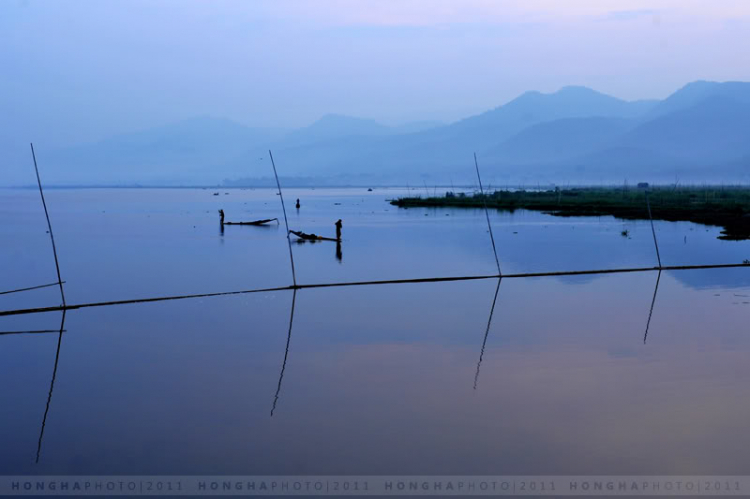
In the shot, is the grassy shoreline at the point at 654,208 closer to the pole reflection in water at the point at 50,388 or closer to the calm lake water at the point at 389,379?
the calm lake water at the point at 389,379

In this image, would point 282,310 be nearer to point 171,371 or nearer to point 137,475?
point 171,371

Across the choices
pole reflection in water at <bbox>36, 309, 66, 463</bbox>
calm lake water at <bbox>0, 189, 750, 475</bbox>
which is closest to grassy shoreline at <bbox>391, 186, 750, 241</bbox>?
calm lake water at <bbox>0, 189, 750, 475</bbox>

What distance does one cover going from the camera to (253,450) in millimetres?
8914

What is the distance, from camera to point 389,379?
1195cm

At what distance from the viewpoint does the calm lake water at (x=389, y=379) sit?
8758mm

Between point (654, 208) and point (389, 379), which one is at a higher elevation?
point (389, 379)

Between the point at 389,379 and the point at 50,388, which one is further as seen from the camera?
the point at 389,379

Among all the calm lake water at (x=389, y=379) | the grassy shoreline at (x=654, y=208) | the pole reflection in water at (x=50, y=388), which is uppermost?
the pole reflection in water at (x=50, y=388)

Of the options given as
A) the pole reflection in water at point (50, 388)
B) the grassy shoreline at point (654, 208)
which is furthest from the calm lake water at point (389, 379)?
the grassy shoreline at point (654, 208)

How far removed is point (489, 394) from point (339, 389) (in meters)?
2.07

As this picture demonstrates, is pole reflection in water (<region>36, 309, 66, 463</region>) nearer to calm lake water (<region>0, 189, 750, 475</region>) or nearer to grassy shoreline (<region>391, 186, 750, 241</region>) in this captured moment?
calm lake water (<region>0, 189, 750, 475</region>)

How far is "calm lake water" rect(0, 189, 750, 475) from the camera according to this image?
876 cm

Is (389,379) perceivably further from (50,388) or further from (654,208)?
(654,208)

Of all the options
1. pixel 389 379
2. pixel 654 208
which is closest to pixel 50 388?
pixel 389 379
